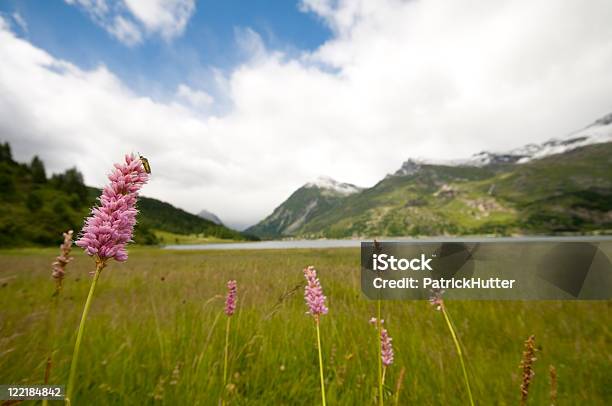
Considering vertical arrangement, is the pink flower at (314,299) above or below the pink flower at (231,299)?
above

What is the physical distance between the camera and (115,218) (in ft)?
4.58

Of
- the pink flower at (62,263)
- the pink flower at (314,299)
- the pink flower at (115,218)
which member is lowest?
the pink flower at (314,299)

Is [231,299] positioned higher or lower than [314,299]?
lower

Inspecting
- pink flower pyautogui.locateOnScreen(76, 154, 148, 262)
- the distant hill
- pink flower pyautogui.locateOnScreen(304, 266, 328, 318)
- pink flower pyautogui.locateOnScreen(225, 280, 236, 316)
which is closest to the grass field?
pink flower pyautogui.locateOnScreen(225, 280, 236, 316)

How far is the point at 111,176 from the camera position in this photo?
1492mm

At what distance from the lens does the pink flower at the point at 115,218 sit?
4.42 ft

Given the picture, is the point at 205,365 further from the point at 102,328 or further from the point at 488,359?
the point at 488,359

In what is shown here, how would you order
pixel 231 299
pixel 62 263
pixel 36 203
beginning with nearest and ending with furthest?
pixel 62 263, pixel 231 299, pixel 36 203

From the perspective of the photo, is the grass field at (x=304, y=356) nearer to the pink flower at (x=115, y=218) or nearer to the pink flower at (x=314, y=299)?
the pink flower at (x=314, y=299)

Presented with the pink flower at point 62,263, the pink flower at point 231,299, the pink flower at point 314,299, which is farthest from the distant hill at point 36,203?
the pink flower at point 314,299

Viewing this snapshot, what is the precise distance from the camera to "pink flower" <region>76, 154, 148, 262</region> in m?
1.35

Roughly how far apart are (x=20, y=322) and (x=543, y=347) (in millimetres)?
6978

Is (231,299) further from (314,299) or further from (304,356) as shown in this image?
(304,356)

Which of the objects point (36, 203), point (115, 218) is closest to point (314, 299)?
point (115, 218)
